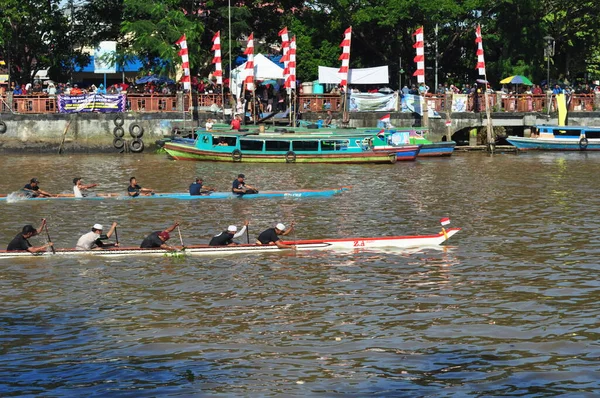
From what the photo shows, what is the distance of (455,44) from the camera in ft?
184

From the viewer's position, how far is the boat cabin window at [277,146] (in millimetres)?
43875

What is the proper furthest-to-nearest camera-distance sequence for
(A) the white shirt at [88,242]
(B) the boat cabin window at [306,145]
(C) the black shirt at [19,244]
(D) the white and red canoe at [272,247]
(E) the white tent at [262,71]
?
(E) the white tent at [262,71]
(B) the boat cabin window at [306,145]
(A) the white shirt at [88,242]
(D) the white and red canoe at [272,247]
(C) the black shirt at [19,244]

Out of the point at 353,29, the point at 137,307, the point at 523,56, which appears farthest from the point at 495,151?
the point at 137,307

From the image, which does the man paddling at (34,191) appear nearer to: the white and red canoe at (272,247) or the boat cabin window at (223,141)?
A: the white and red canoe at (272,247)

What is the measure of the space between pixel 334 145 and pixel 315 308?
2591 centimetres

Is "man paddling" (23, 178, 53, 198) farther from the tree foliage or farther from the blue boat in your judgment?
the blue boat

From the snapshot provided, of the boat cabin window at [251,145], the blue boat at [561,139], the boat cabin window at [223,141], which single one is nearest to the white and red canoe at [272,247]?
the boat cabin window at [251,145]

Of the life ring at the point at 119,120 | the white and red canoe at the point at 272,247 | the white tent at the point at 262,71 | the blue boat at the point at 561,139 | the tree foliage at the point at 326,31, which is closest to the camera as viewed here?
the white and red canoe at the point at 272,247

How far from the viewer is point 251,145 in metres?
44.0

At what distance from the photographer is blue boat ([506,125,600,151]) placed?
4900 cm

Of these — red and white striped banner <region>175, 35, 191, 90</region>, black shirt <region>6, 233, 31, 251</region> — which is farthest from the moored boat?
black shirt <region>6, 233, 31, 251</region>

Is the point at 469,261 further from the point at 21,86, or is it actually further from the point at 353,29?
the point at 21,86

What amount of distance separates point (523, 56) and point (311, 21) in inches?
461

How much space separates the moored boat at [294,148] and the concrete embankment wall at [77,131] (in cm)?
588
